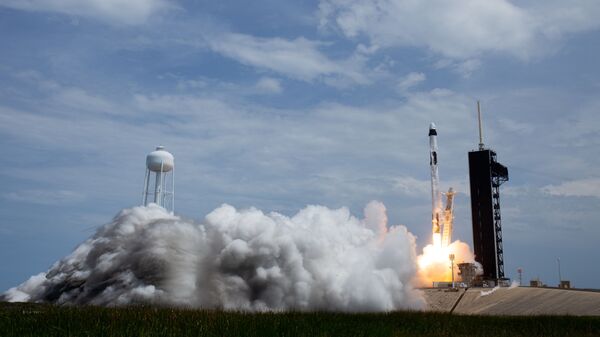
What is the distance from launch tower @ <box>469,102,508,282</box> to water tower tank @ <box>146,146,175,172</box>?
5046 centimetres

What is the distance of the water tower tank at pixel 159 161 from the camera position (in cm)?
6800

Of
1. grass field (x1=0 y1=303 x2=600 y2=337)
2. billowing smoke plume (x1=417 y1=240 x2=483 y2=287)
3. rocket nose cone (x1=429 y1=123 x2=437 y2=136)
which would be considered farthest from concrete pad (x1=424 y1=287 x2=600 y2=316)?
rocket nose cone (x1=429 y1=123 x2=437 y2=136)

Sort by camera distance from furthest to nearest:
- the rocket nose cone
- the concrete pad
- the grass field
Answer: the rocket nose cone
the concrete pad
the grass field

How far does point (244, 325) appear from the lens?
28625 mm

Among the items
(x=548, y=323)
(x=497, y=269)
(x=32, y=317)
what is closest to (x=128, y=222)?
(x=32, y=317)

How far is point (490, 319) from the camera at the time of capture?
4359cm

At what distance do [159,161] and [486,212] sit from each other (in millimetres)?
52811

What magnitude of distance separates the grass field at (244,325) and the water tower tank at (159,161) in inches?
1389

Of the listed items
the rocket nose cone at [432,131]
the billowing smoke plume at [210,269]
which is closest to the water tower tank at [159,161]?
the billowing smoke plume at [210,269]

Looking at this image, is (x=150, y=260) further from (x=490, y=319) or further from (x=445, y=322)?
(x=490, y=319)

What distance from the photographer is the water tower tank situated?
6800 centimetres

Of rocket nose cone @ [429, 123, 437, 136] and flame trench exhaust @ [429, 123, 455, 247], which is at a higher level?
rocket nose cone @ [429, 123, 437, 136]

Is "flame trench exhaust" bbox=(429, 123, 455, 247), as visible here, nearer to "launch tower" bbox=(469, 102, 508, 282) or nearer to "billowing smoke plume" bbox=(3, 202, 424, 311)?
"launch tower" bbox=(469, 102, 508, 282)

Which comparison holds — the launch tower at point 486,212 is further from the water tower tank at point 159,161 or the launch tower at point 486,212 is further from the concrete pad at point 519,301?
the water tower tank at point 159,161
